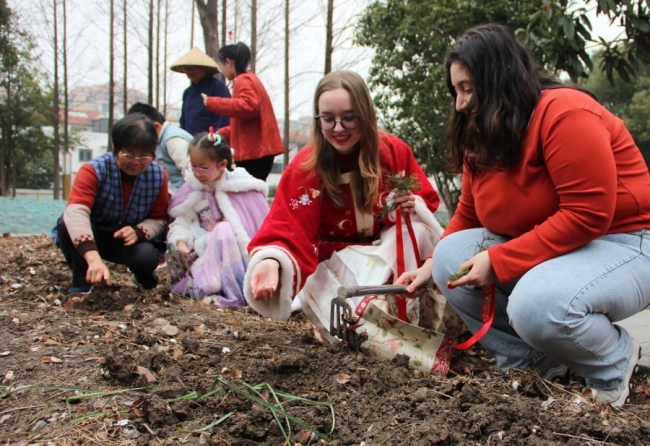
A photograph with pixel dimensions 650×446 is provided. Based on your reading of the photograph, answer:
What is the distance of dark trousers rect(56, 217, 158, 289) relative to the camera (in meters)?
3.51

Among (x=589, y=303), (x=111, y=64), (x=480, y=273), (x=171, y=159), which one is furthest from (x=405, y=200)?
(x=111, y=64)

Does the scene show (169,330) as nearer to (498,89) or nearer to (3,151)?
(498,89)

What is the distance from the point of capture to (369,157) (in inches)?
107

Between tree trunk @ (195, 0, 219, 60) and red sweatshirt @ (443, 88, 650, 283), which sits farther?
tree trunk @ (195, 0, 219, 60)

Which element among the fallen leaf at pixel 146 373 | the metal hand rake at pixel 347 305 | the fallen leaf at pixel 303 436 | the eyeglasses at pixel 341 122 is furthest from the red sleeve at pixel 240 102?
the fallen leaf at pixel 303 436

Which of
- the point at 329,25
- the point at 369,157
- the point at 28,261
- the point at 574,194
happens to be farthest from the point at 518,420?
the point at 329,25

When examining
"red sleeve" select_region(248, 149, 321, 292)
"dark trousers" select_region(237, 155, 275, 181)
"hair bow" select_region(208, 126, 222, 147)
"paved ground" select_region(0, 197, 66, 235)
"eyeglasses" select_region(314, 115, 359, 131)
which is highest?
"eyeglasses" select_region(314, 115, 359, 131)

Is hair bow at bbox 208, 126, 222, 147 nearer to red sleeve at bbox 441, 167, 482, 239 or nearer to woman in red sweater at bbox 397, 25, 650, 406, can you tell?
red sleeve at bbox 441, 167, 482, 239

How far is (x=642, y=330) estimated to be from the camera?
10.2 feet

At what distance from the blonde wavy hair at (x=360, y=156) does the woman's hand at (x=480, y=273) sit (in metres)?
0.75

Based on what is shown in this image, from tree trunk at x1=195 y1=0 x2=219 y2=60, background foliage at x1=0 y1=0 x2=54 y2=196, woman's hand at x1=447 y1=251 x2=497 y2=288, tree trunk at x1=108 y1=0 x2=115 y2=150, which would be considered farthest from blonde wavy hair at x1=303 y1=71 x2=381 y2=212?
background foliage at x1=0 y1=0 x2=54 y2=196

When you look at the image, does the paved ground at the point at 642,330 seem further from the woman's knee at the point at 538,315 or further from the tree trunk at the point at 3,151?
the tree trunk at the point at 3,151

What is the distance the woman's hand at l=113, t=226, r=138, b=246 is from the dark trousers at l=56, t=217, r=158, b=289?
7 centimetres

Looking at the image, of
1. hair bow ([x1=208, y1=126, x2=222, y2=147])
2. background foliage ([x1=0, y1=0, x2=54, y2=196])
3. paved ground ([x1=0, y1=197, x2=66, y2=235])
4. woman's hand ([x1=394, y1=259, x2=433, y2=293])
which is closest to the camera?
woman's hand ([x1=394, y1=259, x2=433, y2=293])
